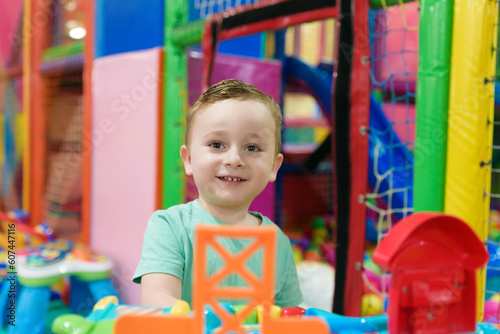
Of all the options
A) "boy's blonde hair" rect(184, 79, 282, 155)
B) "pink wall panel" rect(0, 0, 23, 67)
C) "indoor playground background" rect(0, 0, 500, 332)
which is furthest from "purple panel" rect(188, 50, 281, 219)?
"pink wall panel" rect(0, 0, 23, 67)

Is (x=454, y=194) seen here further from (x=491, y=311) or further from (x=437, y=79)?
(x=491, y=311)

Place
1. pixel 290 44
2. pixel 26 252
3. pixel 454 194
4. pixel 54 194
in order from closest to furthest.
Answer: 1. pixel 454 194
2. pixel 26 252
3. pixel 54 194
4. pixel 290 44

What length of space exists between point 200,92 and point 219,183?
51 centimetres

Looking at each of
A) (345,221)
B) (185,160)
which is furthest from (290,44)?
(185,160)

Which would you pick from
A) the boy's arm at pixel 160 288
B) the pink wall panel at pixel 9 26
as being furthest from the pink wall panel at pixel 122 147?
the pink wall panel at pixel 9 26

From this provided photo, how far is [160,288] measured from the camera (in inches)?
16.5

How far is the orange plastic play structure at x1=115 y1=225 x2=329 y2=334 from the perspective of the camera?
26cm

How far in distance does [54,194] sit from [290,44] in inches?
55.1

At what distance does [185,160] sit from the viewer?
16.4 inches

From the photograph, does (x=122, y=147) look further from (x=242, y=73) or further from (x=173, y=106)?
(x=242, y=73)

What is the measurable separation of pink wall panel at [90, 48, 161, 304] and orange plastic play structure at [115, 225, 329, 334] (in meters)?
0.48

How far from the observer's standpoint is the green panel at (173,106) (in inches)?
31.2

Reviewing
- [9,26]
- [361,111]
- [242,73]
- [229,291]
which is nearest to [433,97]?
[361,111]

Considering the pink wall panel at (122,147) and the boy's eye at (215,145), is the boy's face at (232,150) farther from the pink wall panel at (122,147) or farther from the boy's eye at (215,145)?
the pink wall panel at (122,147)
